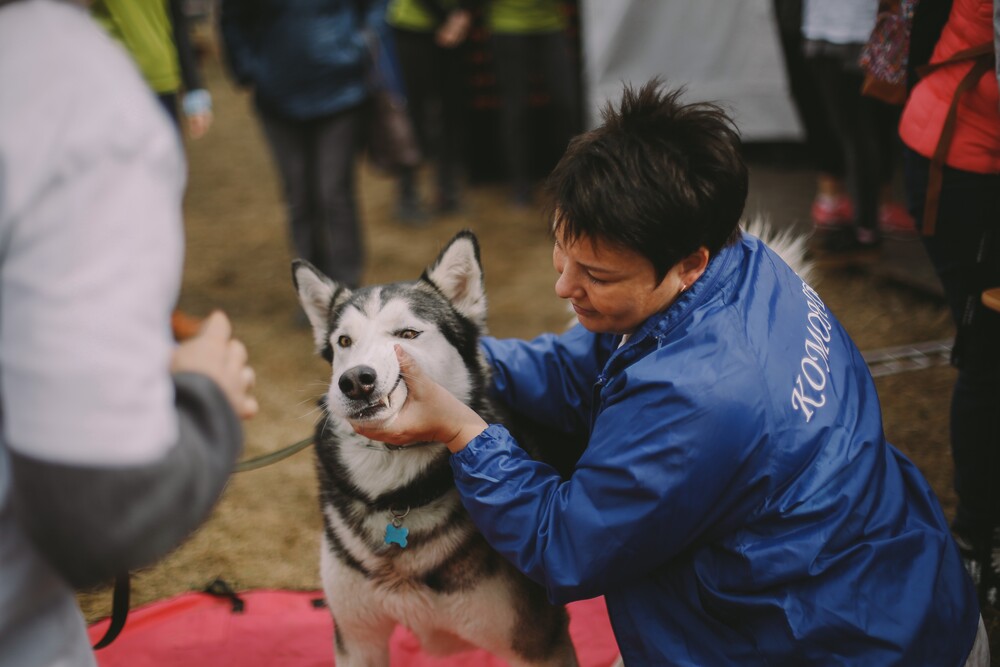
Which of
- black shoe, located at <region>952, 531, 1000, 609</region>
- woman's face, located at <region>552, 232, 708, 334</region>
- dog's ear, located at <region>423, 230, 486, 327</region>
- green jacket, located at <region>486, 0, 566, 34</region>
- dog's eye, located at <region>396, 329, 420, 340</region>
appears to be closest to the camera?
woman's face, located at <region>552, 232, 708, 334</region>

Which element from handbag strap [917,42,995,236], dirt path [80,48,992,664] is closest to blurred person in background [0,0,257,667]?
dirt path [80,48,992,664]

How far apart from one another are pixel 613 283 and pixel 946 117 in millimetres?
1114

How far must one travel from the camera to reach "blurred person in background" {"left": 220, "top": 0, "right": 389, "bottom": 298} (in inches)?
157

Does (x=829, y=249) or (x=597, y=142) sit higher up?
(x=597, y=142)

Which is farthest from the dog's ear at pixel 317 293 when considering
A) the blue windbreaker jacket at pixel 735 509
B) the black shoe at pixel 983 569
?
the black shoe at pixel 983 569

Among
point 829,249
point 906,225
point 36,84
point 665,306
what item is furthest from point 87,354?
point 906,225

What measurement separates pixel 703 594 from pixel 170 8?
3769 millimetres

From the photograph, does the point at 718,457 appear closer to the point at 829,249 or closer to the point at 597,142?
the point at 597,142

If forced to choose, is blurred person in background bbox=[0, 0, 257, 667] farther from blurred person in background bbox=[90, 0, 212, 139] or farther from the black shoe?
blurred person in background bbox=[90, 0, 212, 139]

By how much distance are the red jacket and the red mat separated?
1598 millimetres

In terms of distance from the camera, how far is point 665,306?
1575mm

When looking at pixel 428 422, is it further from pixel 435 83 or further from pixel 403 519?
pixel 435 83

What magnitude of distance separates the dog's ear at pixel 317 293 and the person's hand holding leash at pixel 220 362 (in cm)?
100

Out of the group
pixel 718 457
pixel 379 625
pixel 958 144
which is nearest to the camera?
pixel 718 457
